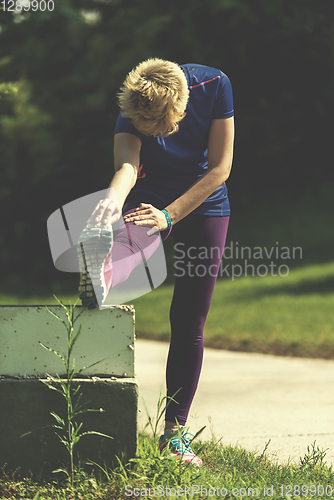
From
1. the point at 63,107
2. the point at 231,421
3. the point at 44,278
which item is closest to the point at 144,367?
the point at 231,421

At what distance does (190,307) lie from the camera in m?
2.61

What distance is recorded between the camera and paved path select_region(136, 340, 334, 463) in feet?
10.8

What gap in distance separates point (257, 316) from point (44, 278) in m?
6.53

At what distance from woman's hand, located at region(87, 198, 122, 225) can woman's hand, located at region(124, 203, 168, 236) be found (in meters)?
0.06

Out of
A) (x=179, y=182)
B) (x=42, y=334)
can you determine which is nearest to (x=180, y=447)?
(x=42, y=334)

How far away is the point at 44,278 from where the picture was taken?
12.9 metres

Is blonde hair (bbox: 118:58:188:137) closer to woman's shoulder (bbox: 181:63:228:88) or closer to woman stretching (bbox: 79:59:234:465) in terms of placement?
woman stretching (bbox: 79:59:234:465)

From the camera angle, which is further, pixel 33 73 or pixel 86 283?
pixel 33 73

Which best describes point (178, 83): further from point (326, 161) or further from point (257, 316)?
point (326, 161)

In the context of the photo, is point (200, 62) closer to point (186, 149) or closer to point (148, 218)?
point (186, 149)

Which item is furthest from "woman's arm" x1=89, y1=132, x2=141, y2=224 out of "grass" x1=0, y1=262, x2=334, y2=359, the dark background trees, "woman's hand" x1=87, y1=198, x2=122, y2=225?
the dark background trees

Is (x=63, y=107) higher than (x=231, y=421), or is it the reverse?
(x=63, y=107)

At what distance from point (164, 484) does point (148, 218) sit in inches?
42.3

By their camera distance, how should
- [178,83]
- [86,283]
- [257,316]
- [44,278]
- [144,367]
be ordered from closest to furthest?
[86,283] < [178,83] < [144,367] < [257,316] < [44,278]
